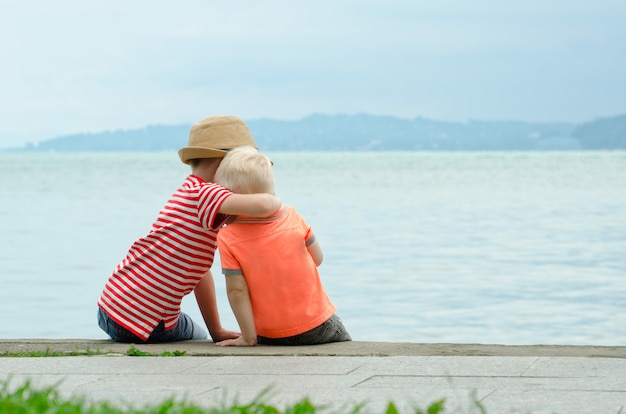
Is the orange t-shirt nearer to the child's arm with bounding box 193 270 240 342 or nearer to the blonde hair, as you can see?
the blonde hair

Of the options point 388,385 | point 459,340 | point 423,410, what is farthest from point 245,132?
point 459,340

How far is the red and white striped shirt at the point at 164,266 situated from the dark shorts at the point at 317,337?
1.66 ft

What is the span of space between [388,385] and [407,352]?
37.3 inches

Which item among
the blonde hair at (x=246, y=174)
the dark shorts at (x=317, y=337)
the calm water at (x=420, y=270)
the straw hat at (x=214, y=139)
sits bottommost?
the calm water at (x=420, y=270)

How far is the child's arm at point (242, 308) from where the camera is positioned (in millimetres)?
5036

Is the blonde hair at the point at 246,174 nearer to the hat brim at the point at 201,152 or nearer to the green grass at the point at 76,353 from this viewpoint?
the hat brim at the point at 201,152

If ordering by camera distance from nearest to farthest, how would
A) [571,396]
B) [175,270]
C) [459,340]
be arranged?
[571,396], [175,270], [459,340]

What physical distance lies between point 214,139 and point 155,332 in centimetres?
104

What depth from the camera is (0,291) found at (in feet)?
44.0

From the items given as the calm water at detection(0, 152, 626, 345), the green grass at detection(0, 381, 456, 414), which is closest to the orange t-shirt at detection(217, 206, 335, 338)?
the green grass at detection(0, 381, 456, 414)

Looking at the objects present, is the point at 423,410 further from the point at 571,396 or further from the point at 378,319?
the point at 378,319

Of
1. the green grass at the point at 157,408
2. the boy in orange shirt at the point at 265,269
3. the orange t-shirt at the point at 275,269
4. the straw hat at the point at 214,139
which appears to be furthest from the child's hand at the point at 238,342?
the green grass at the point at 157,408

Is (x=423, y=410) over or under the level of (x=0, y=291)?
over

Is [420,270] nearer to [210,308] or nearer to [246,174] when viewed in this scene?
[210,308]
